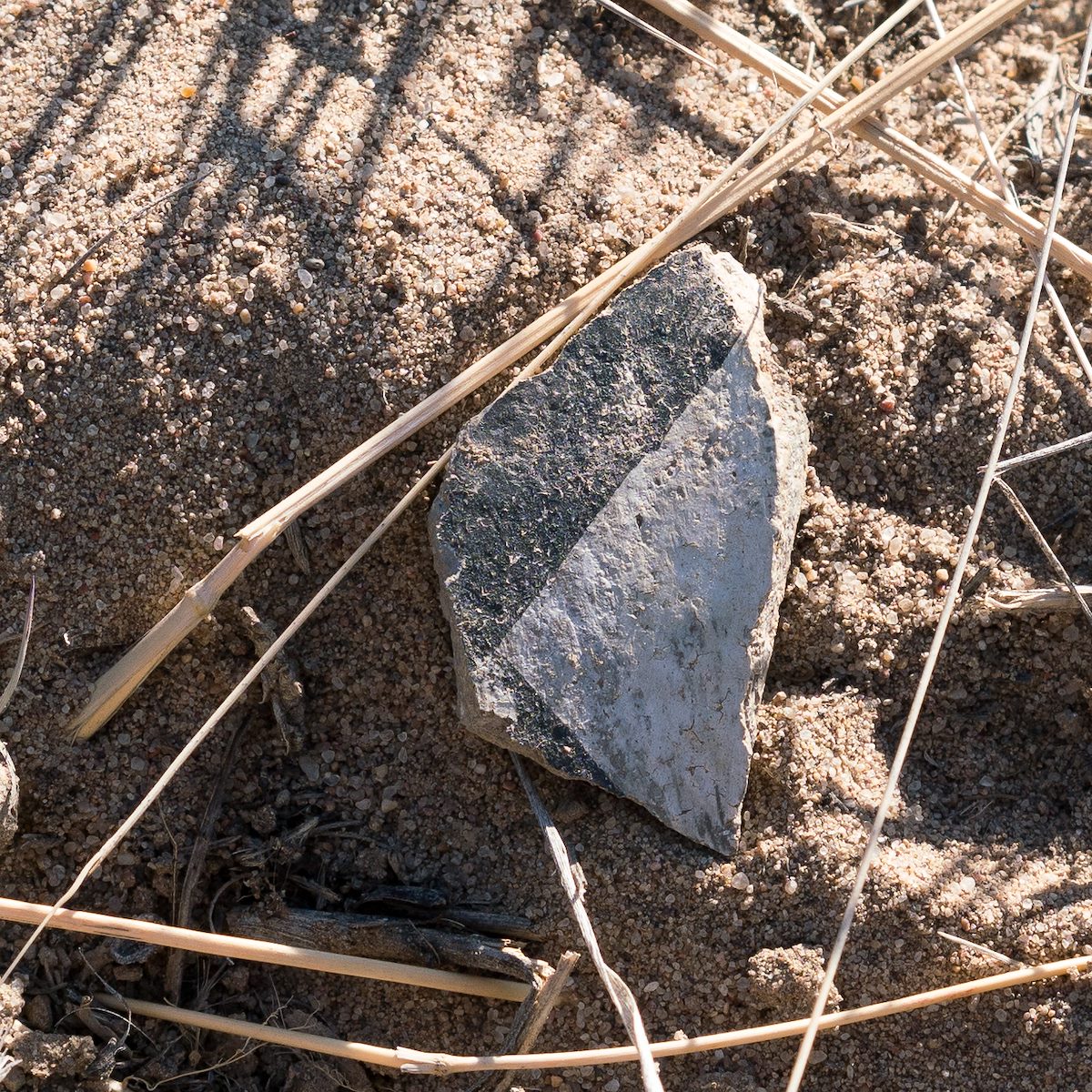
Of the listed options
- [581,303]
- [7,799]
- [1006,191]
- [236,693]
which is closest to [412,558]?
[236,693]

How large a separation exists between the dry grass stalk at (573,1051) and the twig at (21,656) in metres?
0.51

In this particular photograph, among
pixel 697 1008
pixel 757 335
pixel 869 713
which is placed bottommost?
pixel 697 1008

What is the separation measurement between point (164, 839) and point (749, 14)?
1883 mm

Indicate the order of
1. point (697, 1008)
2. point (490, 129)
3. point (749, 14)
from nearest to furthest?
1. point (697, 1008)
2. point (490, 129)
3. point (749, 14)

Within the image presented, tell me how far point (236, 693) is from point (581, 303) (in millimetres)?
857

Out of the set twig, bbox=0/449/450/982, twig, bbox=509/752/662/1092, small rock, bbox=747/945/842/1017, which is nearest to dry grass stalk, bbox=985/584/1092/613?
small rock, bbox=747/945/842/1017

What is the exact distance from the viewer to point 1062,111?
233 centimetres

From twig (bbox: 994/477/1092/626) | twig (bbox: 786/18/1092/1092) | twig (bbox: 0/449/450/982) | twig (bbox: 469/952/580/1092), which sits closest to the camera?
twig (bbox: 786/18/1092/1092)

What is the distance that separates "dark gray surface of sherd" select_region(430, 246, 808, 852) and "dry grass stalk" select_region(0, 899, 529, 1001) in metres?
0.38

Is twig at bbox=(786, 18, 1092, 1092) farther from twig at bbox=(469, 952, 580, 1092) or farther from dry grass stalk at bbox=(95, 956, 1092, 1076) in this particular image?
twig at bbox=(469, 952, 580, 1092)

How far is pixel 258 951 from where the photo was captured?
6.03 ft

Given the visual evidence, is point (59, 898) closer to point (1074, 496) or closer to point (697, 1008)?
point (697, 1008)

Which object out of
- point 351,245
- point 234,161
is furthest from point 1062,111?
point 234,161

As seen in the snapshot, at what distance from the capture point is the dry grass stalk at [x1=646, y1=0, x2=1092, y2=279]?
6.83ft
